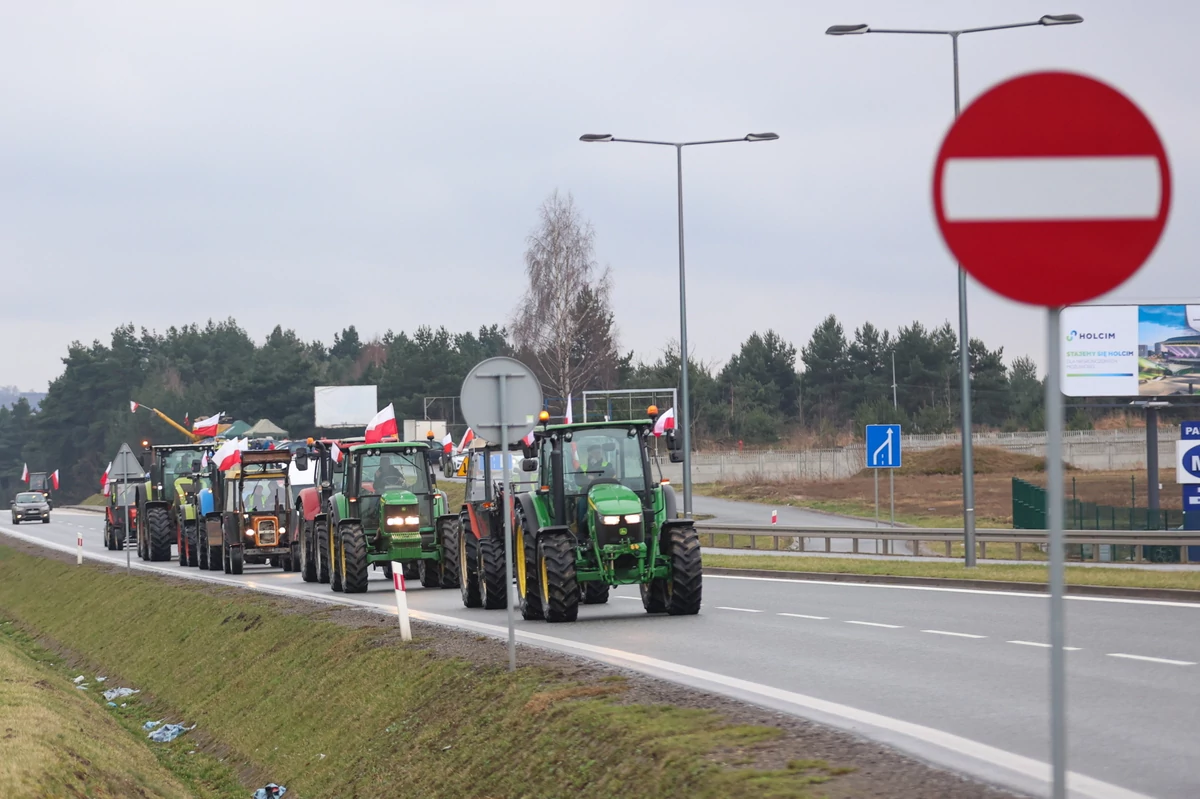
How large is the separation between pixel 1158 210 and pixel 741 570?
81.4 feet

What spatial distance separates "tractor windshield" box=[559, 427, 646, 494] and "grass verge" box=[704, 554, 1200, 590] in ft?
21.2

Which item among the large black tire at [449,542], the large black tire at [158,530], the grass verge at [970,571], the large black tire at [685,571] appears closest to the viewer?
the large black tire at [685,571]

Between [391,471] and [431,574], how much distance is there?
194 centimetres

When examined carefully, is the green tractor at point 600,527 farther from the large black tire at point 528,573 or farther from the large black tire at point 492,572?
the large black tire at point 492,572

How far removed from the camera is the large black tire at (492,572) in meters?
21.0

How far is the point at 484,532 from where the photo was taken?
21812mm

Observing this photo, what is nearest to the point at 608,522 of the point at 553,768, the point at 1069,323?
the point at 553,768

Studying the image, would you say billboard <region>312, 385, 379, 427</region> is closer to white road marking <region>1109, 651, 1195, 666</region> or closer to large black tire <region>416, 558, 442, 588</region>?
large black tire <region>416, 558, 442, 588</region>

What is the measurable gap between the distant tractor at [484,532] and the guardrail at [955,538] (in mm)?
13744

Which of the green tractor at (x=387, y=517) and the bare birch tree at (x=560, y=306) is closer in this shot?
the green tractor at (x=387, y=517)

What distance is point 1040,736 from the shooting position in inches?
368

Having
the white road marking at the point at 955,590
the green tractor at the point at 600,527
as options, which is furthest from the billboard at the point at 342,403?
the green tractor at the point at 600,527

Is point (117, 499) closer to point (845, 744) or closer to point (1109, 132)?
point (845, 744)

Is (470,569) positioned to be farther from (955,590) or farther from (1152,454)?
(1152,454)
